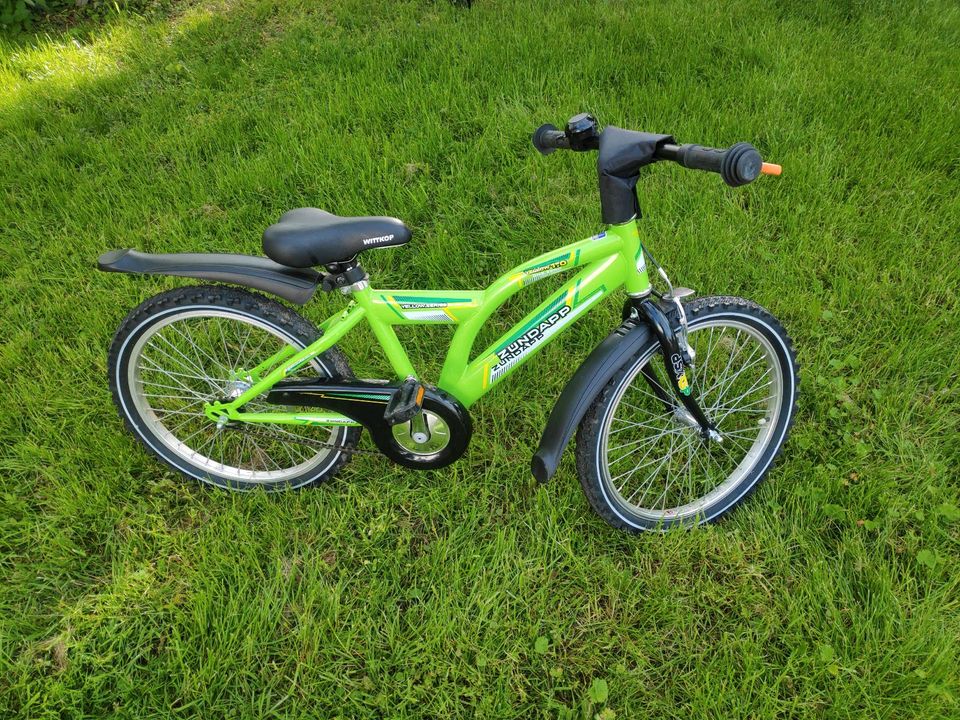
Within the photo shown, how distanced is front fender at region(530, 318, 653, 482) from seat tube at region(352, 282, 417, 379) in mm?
528

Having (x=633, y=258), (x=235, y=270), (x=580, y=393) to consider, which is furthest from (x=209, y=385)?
(x=633, y=258)

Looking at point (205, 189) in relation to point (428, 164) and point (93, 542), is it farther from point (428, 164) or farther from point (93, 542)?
point (93, 542)

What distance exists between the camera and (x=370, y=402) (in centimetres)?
214

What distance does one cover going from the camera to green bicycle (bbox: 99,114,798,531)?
6.33 feet

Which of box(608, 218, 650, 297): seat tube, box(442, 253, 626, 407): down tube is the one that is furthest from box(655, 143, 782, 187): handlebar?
box(442, 253, 626, 407): down tube

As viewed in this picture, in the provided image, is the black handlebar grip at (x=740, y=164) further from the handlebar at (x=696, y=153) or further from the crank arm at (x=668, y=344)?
the crank arm at (x=668, y=344)

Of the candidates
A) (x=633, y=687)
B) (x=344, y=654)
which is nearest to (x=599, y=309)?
(x=633, y=687)

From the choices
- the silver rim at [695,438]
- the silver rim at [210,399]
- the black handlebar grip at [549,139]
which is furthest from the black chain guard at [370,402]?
the black handlebar grip at [549,139]

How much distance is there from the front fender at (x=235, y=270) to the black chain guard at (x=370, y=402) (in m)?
0.31

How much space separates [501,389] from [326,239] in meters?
1.13

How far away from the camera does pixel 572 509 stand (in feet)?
7.73

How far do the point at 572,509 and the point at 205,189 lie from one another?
9.37 ft

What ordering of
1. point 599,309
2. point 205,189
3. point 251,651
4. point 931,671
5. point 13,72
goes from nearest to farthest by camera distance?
1. point 931,671
2. point 251,651
3. point 599,309
4. point 205,189
5. point 13,72

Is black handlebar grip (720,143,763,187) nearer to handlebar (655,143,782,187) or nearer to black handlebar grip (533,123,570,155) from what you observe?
handlebar (655,143,782,187)
